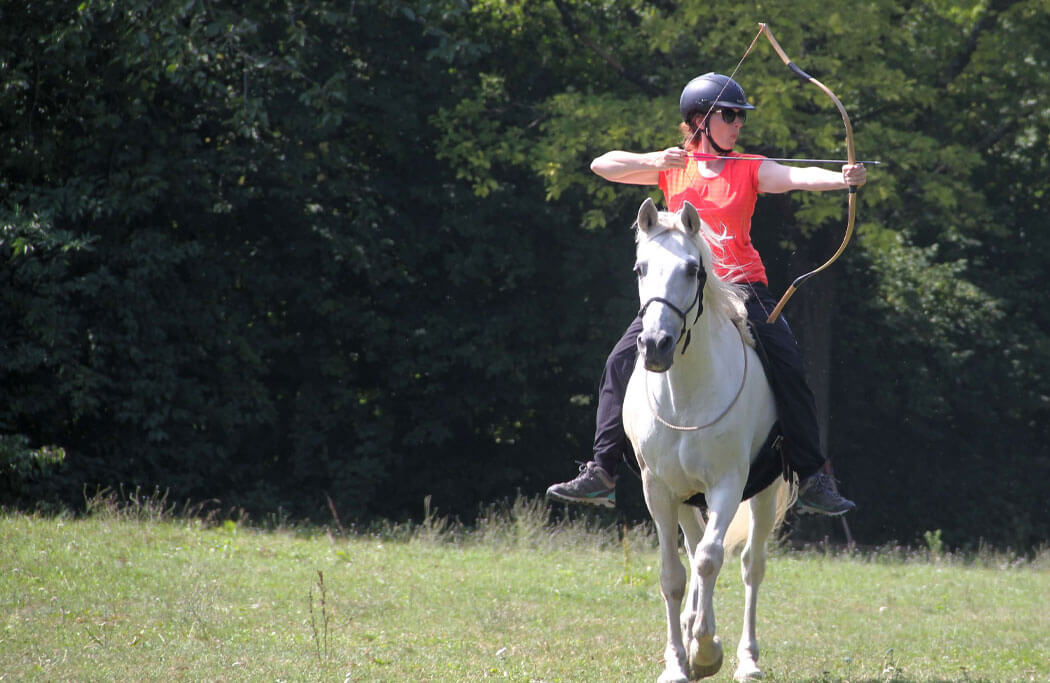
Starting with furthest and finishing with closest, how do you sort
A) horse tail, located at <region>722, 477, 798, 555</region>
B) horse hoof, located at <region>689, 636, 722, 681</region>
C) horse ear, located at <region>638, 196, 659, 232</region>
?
horse tail, located at <region>722, 477, 798, 555</region> → horse hoof, located at <region>689, 636, 722, 681</region> → horse ear, located at <region>638, 196, 659, 232</region>

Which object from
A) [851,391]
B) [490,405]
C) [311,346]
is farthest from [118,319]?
[851,391]

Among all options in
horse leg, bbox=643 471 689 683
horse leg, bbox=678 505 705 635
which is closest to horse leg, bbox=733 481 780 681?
horse leg, bbox=678 505 705 635

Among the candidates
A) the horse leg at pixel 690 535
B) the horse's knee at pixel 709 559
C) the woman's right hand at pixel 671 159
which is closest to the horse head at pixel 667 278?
the woman's right hand at pixel 671 159

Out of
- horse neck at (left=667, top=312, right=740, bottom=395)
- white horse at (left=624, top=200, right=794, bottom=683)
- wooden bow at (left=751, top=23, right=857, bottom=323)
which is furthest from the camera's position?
wooden bow at (left=751, top=23, right=857, bottom=323)

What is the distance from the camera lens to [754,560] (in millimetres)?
7371

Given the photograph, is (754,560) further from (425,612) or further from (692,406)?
(425,612)

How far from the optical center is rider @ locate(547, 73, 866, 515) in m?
6.38

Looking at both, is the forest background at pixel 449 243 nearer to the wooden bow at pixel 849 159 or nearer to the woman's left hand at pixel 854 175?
the wooden bow at pixel 849 159

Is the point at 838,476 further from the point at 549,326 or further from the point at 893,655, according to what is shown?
the point at 893,655

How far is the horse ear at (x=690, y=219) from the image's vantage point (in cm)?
566

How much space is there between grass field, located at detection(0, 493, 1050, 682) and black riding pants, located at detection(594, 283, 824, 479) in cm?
127

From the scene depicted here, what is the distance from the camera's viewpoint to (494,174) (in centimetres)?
2130

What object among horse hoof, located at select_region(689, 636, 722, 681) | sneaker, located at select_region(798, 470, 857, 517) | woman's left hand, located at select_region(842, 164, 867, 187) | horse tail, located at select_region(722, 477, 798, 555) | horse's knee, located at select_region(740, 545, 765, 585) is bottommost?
horse hoof, located at select_region(689, 636, 722, 681)

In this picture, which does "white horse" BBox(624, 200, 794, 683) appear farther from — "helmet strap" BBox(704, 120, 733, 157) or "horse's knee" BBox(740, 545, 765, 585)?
"horse's knee" BBox(740, 545, 765, 585)
